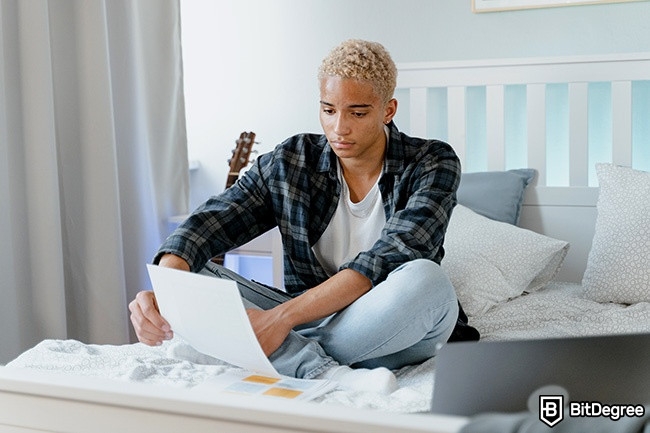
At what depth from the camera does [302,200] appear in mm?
2066

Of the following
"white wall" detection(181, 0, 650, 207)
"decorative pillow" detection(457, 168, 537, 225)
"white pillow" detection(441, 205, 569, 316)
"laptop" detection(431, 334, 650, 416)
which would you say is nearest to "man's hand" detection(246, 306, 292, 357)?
"white pillow" detection(441, 205, 569, 316)

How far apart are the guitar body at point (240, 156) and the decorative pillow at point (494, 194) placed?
0.74 meters

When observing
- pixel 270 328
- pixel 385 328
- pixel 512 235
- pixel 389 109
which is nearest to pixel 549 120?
pixel 512 235

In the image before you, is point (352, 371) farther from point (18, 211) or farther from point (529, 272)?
point (18, 211)

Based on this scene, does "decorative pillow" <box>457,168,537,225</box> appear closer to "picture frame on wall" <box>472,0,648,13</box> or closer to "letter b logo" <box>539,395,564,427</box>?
"picture frame on wall" <box>472,0,648,13</box>

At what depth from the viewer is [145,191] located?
2.99 m

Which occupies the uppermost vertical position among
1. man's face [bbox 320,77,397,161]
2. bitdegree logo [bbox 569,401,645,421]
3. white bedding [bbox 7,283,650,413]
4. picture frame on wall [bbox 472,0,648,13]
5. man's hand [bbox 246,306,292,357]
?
picture frame on wall [bbox 472,0,648,13]

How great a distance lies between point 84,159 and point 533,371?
2071 millimetres

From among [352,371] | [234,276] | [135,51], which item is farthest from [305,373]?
Answer: [135,51]

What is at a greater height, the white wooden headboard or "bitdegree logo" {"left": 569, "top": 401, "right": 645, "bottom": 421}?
the white wooden headboard

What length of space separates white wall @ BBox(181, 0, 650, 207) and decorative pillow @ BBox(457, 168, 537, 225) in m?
0.43

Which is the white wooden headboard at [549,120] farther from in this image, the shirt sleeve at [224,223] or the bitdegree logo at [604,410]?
the bitdegree logo at [604,410]

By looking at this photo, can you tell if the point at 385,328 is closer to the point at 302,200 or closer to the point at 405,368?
the point at 405,368

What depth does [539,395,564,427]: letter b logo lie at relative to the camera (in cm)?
82
